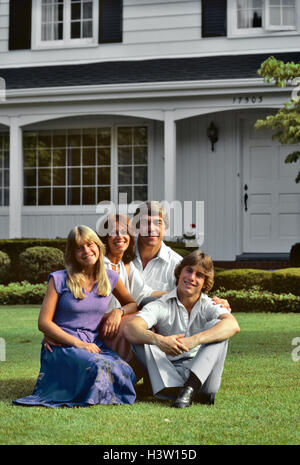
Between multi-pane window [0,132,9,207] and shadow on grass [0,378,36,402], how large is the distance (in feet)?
32.1

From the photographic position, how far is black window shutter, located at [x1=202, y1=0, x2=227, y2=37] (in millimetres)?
13867

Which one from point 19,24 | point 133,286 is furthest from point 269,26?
point 133,286

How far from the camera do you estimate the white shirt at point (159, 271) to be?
5.14 meters

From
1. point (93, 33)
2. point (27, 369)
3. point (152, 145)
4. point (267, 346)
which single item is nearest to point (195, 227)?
point (152, 145)

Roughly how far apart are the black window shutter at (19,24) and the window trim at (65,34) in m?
0.12

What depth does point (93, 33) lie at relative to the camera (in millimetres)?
14570

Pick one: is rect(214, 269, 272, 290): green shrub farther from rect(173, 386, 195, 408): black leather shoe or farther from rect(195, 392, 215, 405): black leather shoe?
rect(173, 386, 195, 408): black leather shoe

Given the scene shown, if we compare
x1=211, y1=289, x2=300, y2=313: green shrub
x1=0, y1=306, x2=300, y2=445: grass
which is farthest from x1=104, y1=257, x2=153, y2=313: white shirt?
x1=211, y1=289, x2=300, y2=313: green shrub

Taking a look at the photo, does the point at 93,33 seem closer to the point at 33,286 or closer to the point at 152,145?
the point at 152,145

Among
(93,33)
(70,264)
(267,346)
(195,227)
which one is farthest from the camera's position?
(93,33)

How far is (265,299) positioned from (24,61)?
8.09 m

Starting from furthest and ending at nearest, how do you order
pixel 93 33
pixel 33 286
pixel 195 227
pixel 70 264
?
pixel 93 33 < pixel 195 227 < pixel 33 286 < pixel 70 264

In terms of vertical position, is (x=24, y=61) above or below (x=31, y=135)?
above

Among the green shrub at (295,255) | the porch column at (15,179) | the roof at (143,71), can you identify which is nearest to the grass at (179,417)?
the green shrub at (295,255)
